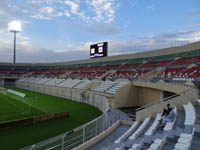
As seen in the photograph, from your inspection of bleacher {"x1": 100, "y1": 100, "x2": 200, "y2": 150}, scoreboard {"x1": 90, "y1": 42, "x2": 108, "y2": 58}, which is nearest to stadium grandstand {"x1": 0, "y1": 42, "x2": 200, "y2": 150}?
bleacher {"x1": 100, "y1": 100, "x2": 200, "y2": 150}

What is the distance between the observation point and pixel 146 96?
69.3ft

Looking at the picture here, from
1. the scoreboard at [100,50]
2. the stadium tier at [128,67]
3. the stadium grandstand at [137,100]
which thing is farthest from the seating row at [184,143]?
the scoreboard at [100,50]

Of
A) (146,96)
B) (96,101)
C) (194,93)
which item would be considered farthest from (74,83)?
(194,93)

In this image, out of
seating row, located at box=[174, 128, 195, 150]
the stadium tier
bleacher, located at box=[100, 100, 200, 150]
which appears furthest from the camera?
the stadium tier

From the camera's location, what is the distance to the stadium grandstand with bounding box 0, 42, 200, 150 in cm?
656

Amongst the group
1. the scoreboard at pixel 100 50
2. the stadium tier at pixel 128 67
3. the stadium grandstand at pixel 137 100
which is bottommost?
the stadium grandstand at pixel 137 100

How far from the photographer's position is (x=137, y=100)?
21.9 m

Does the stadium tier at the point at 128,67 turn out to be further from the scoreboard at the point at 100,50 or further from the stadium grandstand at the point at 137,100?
the scoreboard at the point at 100,50

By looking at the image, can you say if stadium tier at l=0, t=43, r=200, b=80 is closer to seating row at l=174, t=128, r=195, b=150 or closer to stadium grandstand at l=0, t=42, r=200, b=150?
stadium grandstand at l=0, t=42, r=200, b=150

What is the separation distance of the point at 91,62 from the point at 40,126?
121ft

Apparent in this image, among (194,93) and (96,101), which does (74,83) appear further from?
(194,93)

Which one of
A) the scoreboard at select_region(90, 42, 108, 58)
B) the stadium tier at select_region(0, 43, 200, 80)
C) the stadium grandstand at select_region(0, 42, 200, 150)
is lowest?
the stadium grandstand at select_region(0, 42, 200, 150)

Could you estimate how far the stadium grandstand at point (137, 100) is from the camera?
258 inches

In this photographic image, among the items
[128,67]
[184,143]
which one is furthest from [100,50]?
[184,143]
